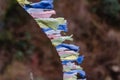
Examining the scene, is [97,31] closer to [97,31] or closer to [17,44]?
[97,31]

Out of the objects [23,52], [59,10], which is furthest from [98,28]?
[23,52]

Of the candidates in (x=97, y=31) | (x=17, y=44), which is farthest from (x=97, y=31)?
(x=17, y=44)

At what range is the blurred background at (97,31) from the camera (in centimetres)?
353

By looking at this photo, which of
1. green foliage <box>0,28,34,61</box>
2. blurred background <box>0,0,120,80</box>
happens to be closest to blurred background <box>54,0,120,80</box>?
blurred background <box>0,0,120,80</box>

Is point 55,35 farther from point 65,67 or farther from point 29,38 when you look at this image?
point 29,38

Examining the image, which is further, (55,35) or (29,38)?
(29,38)

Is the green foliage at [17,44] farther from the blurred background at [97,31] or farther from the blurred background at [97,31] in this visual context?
the blurred background at [97,31]

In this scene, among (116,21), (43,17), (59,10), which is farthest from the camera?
(116,21)

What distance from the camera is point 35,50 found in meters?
3.68

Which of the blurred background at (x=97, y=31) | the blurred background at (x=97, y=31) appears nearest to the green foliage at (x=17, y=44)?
the blurred background at (x=97, y=31)

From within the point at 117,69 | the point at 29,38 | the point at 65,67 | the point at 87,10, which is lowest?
the point at 65,67

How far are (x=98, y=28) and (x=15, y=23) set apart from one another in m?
0.67

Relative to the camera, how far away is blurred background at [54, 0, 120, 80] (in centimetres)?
353

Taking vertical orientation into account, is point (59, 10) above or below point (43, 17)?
Result: above
